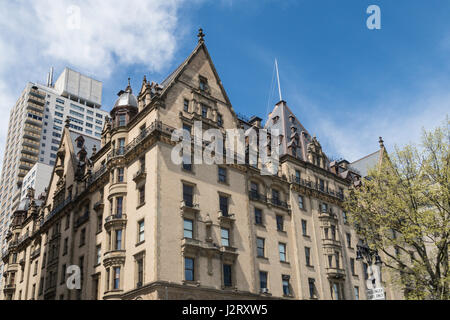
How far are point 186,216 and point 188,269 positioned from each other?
4902mm

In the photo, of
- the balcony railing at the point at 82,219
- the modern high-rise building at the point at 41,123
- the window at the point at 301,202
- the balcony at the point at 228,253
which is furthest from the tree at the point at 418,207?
the modern high-rise building at the point at 41,123

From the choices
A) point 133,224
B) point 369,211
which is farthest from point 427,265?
point 133,224

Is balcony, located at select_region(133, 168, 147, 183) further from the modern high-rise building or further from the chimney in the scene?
the modern high-rise building

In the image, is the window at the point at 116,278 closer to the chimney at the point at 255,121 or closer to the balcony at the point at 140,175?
the balcony at the point at 140,175

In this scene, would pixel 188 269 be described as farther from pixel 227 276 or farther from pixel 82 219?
pixel 82 219

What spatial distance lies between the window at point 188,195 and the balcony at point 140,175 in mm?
3992

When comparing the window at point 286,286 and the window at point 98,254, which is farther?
the window at point 286,286

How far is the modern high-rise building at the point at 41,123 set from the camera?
14388cm

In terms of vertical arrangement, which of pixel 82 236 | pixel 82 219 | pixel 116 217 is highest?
pixel 82 219

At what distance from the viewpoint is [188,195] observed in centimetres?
4375

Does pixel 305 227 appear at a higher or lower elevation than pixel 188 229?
higher

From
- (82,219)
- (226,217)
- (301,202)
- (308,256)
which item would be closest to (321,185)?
(301,202)

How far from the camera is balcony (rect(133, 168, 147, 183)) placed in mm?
43181
